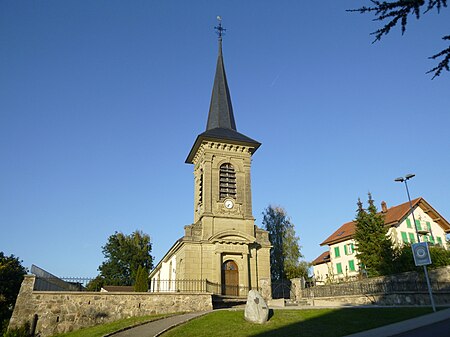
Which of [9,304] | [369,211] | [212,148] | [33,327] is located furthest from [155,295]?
[369,211]

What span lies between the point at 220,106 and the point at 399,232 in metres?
22.9

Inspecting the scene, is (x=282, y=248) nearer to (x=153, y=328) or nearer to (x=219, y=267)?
(x=219, y=267)

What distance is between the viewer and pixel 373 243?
28328 mm

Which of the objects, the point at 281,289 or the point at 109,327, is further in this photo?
the point at 281,289

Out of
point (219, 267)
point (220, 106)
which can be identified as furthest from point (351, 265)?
point (220, 106)

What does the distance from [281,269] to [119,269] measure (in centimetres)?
2691

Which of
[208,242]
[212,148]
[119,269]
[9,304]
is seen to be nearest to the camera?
[9,304]

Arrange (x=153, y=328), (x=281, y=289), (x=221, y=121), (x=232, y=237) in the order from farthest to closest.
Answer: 1. (x=221, y=121)
2. (x=281, y=289)
3. (x=232, y=237)
4. (x=153, y=328)

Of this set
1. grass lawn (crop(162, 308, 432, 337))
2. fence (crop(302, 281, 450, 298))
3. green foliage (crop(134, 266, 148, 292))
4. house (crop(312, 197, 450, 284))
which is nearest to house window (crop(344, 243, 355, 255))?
house (crop(312, 197, 450, 284))

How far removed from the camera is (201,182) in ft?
95.1

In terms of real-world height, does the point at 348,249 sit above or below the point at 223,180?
below

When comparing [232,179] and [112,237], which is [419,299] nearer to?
[232,179]

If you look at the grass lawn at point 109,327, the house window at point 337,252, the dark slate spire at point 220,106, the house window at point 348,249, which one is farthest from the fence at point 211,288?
the house window at point 337,252

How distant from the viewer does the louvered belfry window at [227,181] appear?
91.0ft
